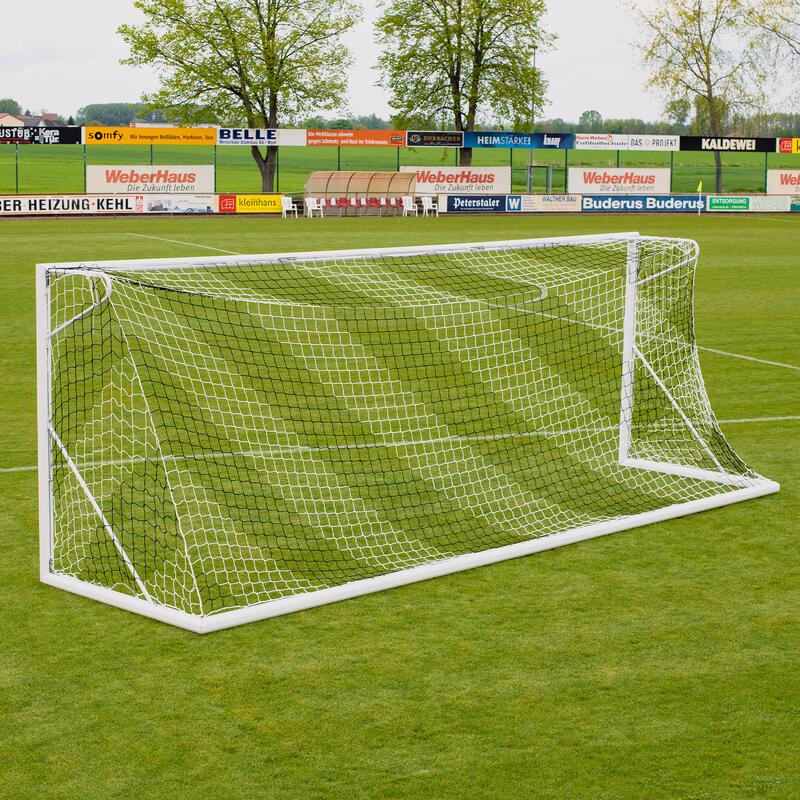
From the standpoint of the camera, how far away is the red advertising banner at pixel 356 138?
136ft

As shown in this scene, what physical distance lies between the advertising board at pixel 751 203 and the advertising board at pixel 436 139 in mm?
8565

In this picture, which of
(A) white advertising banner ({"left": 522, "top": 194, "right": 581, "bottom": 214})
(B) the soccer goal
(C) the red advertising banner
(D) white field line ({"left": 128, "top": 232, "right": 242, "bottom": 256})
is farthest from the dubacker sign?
(B) the soccer goal

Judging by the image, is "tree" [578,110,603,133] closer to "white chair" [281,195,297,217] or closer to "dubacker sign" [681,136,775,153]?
"dubacker sign" [681,136,775,153]

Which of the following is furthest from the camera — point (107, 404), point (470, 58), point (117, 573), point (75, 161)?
point (75, 161)

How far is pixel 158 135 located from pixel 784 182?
21037 mm

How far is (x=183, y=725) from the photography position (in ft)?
15.1

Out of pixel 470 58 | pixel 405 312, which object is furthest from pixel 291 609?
pixel 470 58

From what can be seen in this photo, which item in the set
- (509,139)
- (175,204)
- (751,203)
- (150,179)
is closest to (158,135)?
(150,179)

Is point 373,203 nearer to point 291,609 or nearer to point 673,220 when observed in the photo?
point 673,220

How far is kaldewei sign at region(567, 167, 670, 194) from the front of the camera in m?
41.6

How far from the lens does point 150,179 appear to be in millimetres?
36219

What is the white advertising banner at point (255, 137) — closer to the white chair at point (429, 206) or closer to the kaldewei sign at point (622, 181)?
the white chair at point (429, 206)

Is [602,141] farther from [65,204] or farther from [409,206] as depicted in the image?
[65,204]

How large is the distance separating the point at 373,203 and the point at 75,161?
138 ft
